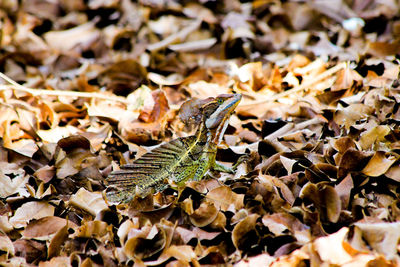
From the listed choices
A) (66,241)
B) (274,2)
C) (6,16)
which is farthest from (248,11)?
(66,241)

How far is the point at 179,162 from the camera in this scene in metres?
2.87

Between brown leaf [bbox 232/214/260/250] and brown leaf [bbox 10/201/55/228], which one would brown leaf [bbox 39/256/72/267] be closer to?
brown leaf [bbox 10/201/55/228]

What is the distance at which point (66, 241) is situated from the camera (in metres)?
2.31

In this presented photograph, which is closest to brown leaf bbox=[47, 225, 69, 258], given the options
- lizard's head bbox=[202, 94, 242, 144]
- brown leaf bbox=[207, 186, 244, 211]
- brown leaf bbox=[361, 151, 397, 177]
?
brown leaf bbox=[207, 186, 244, 211]

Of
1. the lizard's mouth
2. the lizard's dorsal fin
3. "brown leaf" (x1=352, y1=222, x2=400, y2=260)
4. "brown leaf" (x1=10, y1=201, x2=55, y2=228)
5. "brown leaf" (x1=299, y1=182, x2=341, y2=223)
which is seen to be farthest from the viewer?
the lizard's mouth

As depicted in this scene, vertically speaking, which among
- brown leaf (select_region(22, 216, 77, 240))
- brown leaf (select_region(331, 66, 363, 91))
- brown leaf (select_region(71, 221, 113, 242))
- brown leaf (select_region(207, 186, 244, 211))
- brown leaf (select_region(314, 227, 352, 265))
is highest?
brown leaf (select_region(331, 66, 363, 91))

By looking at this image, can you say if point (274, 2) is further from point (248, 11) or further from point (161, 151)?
point (161, 151)

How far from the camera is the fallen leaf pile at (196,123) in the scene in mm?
2137

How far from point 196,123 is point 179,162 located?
28cm

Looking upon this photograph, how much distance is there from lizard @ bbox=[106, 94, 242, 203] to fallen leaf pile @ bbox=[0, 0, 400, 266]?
0.09 m

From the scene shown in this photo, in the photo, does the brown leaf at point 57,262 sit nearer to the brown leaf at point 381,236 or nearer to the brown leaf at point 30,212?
the brown leaf at point 30,212

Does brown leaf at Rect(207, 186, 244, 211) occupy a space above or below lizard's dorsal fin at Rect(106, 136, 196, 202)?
above

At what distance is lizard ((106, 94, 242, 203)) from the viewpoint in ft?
8.72

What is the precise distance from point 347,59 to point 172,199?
85.7 inches
